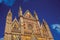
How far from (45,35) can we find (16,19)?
4410 millimetres

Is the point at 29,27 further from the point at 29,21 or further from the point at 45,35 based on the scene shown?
the point at 45,35

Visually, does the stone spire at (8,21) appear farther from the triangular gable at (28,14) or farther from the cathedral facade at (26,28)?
the triangular gable at (28,14)

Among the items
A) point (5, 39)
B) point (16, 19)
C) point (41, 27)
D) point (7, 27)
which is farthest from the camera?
point (41, 27)

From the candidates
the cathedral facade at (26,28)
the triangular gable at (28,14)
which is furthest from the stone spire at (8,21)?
the triangular gable at (28,14)

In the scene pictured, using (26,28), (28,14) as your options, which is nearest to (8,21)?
(26,28)

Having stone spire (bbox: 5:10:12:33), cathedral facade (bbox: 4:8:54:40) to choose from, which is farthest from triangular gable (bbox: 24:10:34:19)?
stone spire (bbox: 5:10:12:33)

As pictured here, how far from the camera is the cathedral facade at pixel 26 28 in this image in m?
16.9

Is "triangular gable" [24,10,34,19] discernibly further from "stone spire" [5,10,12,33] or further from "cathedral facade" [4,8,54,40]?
"stone spire" [5,10,12,33]

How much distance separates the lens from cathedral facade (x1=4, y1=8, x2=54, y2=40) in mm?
16922

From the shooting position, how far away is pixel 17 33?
1716 centimetres

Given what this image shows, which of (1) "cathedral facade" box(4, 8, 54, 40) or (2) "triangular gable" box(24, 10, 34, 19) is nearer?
(1) "cathedral facade" box(4, 8, 54, 40)

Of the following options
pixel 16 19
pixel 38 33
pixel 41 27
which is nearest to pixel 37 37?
pixel 38 33

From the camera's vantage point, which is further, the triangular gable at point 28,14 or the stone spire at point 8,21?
the triangular gable at point 28,14

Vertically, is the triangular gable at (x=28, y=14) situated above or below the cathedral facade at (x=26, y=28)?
above
